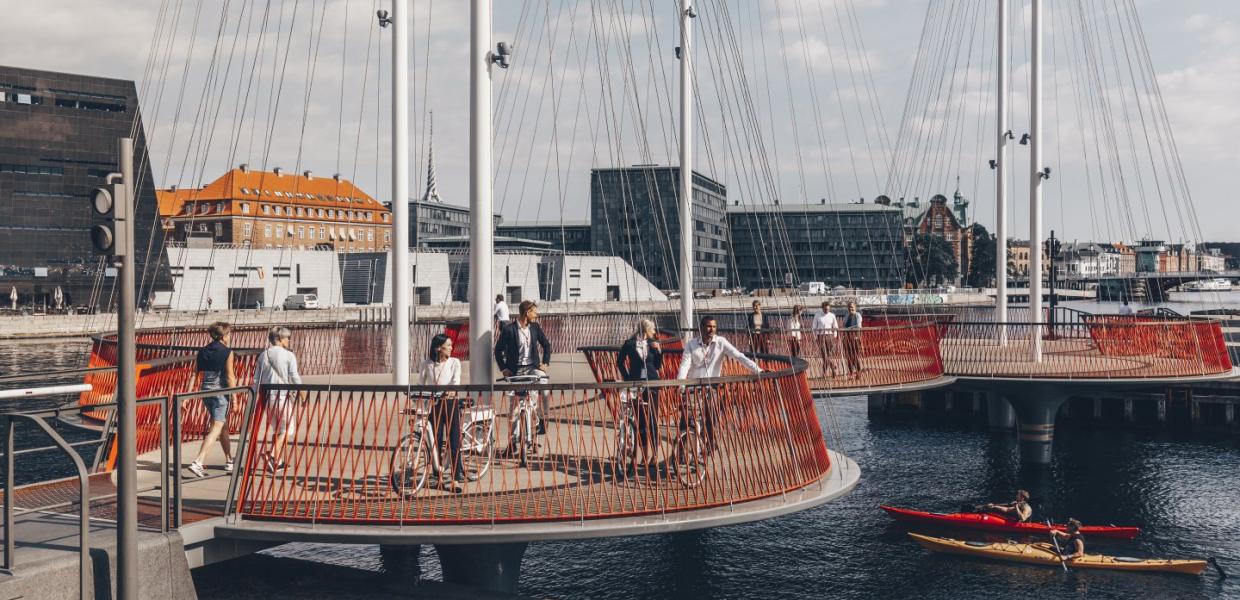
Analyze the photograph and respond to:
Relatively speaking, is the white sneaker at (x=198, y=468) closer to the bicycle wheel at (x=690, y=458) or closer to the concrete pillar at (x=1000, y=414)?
the bicycle wheel at (x=690, y=458)

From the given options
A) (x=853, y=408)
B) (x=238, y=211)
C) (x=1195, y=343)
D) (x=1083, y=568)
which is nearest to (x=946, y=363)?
(x=1195, y=343)

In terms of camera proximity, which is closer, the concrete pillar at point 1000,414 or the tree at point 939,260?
the concrete pillar at point 1000,414

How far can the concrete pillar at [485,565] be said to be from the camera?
978 centimetres

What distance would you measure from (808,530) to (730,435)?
1264 centimetres

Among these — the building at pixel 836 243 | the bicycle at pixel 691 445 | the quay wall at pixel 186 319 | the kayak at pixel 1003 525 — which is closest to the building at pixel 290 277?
the quay wall at pixel 186 319

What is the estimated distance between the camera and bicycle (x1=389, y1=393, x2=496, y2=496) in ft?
28.7

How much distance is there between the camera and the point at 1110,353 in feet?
79.9

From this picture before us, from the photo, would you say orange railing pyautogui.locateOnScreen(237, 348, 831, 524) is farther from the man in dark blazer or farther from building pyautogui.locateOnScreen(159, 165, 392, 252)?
building pyautogui.locateOnScreen(159, 165, 392, 252)

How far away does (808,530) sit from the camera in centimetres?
2089

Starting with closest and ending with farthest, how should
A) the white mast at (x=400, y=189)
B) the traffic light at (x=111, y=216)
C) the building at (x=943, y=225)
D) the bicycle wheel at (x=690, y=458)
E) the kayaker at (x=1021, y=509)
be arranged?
1. the traffic light at (x=111, y=216)
2. the bicycle wheel at (x=690, y=458)
3. the white mast at (x=400, y=189)
4. the kayaker at (x=1021, y=509)
5. the building at (x=943, y=225)

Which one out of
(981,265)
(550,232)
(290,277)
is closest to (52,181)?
→ (290,277)

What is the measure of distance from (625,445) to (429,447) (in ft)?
5.95

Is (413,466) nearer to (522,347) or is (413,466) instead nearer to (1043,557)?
(522,347)

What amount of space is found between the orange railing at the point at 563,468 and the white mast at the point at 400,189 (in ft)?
14.2
